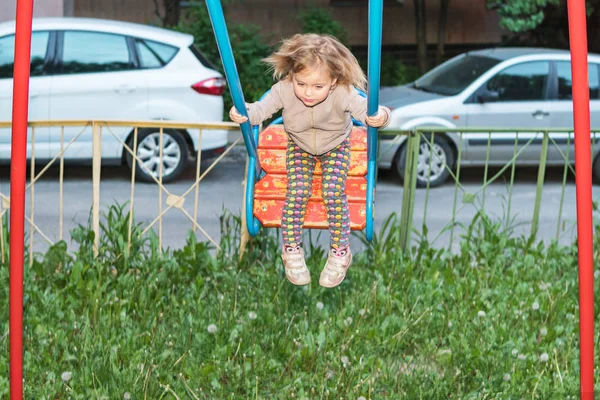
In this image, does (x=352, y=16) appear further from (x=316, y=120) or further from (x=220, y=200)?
(x=316, y=120)

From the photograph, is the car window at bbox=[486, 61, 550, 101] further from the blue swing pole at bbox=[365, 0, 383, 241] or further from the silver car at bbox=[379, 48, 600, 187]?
the blue swing pole at bbox=[365, 0, 383, 241]

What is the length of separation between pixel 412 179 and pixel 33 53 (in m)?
4.54

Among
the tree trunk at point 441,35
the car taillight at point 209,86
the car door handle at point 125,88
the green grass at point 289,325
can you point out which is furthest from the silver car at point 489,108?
the tree trunk at point 441,35

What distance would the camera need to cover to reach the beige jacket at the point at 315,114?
2.96 m

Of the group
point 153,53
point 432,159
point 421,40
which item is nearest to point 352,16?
point 421,40

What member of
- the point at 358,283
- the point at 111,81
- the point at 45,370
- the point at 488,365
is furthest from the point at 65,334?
the point at 111,81

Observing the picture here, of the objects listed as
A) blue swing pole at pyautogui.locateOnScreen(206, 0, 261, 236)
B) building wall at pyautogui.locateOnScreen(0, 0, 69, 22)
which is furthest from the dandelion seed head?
building wall at pyautogui.locateOnScreen(0, 0, 69, 22)

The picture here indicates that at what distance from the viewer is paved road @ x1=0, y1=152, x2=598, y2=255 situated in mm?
7570

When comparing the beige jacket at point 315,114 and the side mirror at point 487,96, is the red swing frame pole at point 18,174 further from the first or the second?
the side mirror at point 487,96

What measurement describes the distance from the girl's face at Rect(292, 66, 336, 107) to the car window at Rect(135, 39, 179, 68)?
6.20m

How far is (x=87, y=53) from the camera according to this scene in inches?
349

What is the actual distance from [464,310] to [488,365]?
0.65 meters

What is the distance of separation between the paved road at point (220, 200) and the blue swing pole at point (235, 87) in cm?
367

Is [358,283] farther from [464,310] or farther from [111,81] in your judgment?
[111,81]
